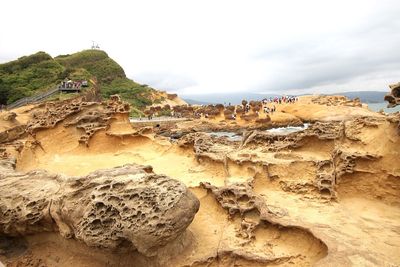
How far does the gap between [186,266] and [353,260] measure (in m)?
2.30

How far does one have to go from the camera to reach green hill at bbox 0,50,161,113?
33.3 m

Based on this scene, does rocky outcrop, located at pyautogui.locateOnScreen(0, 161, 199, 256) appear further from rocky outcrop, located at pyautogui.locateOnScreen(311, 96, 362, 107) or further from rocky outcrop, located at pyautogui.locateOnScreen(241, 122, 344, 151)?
rocky outcrop, located at pyautogui.locateOnScreen(311, 96, 362, 107)

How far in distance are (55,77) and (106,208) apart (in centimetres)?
3403

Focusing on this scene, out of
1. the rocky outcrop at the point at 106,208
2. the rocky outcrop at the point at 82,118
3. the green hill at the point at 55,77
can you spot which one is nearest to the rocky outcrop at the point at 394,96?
the rocky outcrop at the point at 106,208

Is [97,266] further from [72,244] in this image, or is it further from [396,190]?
[396,190]

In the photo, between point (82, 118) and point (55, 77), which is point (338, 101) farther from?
point (82, 118)

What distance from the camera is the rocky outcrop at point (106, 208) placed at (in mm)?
4781

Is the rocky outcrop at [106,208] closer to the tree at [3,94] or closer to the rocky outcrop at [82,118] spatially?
the rocky outcrop at [82,118]

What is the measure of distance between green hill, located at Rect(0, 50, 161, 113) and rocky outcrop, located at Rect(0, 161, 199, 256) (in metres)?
28.0

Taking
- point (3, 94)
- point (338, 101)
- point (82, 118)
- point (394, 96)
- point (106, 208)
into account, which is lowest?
point (338, 101)

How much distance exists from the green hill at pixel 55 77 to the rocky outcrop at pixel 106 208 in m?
28.0

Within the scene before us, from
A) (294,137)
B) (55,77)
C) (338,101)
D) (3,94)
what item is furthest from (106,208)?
(338,101)

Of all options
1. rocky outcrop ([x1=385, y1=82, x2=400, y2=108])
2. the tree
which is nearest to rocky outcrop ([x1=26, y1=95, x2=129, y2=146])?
rocky outcrop ([x1=385, y1=82, x2=400, y2=108])

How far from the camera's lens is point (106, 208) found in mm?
4969
